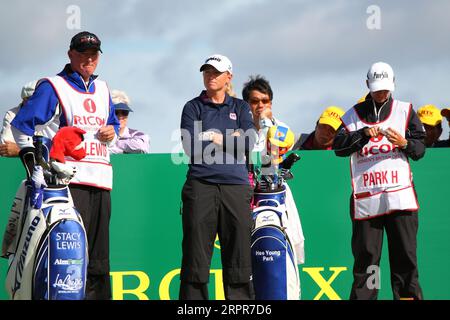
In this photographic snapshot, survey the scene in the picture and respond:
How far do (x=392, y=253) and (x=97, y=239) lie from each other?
2466 mm

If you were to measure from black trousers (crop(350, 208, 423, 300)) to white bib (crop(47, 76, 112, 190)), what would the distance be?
87.2 inches

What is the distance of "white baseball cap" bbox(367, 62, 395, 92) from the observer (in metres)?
8.11

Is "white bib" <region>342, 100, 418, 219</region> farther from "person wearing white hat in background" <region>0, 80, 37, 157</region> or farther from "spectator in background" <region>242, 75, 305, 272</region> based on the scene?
"person wearing white hat in background" <region>0, 80, 37, 157</region>

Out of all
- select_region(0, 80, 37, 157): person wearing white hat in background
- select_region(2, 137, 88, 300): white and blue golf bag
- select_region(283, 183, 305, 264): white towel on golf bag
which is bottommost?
select_region(2, 137, 88, 300): white and blue golf bag

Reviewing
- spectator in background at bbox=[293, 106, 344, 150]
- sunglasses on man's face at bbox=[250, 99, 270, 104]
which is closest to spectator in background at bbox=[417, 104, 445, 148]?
spectator in background at bbox=[293, 106, 344, 150]

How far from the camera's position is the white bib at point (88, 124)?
23.4 ft

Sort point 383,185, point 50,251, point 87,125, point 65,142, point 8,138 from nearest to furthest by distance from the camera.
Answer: point 50,251 < point 65,142 < point 87,125 < point 383,185 < point 8,138

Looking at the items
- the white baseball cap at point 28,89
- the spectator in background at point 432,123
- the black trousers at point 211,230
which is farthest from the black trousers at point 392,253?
the white baseball cap at point 28,89

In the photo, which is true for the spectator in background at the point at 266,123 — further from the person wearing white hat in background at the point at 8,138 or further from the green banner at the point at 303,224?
the person wearing white hat in background at the point at 8,138

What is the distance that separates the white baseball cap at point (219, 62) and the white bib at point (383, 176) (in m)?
1.34

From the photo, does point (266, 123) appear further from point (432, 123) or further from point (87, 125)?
point (432, 123)

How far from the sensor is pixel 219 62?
7.59 meters

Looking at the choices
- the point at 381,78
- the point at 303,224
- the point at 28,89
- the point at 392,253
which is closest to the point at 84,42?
the point at 28,89

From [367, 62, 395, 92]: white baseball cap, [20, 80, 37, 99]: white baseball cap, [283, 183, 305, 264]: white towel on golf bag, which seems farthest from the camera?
[20, 80, 37, 99]: white baseball cap
